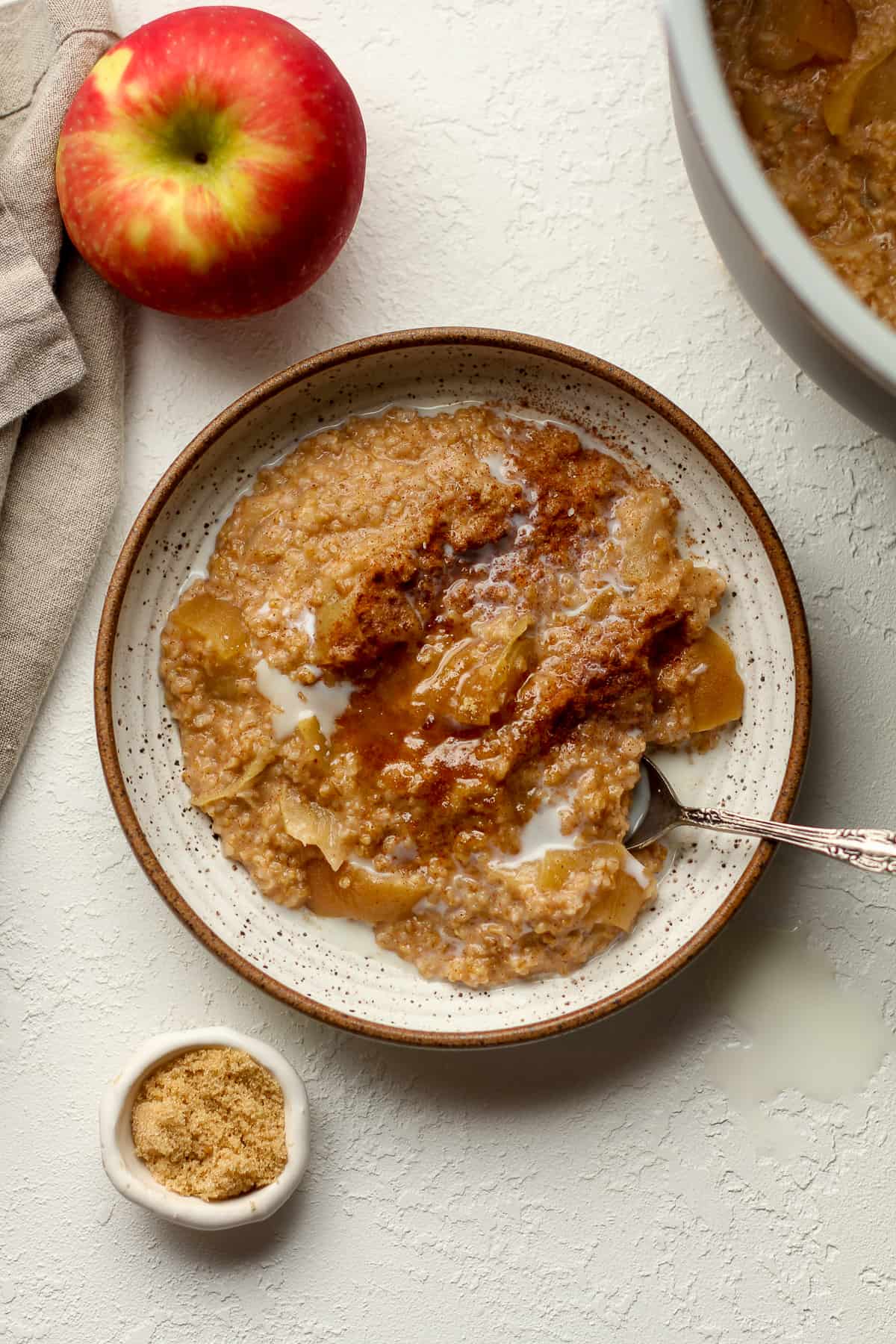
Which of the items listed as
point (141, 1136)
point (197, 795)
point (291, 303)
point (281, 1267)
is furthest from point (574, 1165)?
point (291, 303)

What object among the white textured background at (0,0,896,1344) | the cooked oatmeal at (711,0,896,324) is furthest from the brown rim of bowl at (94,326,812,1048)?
the cooked oatmeal at (711,0,896,324)

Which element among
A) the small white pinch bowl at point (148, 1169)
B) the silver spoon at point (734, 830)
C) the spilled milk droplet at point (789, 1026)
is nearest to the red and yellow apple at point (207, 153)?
the silver spoon at point (734, 830)

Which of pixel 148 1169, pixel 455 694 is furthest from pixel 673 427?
pixel 148 1169

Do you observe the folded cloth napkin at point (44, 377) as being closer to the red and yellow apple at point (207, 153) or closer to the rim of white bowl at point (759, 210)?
the red and yellow apple at point (207, 153)

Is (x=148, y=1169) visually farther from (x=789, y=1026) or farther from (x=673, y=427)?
(x=673, y=427)

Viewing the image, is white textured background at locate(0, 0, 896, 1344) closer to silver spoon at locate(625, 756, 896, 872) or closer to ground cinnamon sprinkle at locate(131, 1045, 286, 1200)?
ground cinnamon sprinkle at locate(131, 1045, 286, 1200)

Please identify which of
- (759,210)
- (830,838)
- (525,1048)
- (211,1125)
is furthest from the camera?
(525,1048)

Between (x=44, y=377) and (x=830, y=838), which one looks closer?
(x=830, y=838)
